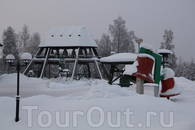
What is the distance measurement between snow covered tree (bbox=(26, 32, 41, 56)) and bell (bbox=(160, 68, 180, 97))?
3975cm

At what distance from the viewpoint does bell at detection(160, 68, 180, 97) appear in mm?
11086

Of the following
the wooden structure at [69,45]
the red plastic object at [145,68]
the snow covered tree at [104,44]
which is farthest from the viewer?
the snow covered tree at [104,44]

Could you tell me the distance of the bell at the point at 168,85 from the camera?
36.4 feet

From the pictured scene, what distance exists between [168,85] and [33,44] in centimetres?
4281

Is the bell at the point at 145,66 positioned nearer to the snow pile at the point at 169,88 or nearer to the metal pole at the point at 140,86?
the metal pole at the point at 140,86

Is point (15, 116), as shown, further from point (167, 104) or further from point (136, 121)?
point (167, 104)

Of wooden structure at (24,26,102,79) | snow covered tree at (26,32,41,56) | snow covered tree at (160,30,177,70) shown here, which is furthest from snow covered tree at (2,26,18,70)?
snow covered tree at (160,30,177,70)

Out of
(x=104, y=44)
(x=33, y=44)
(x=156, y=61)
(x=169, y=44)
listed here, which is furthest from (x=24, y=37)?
(x=156, y=61)

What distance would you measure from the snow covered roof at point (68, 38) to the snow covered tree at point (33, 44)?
584 inches

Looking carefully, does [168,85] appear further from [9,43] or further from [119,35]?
[9,43]

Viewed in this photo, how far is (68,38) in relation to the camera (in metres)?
32.2

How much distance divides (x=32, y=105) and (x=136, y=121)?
4.32m

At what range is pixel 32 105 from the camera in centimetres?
808

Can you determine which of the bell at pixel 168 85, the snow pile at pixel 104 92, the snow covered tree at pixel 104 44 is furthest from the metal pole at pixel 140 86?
the snow covered tree at pixel 104 44
